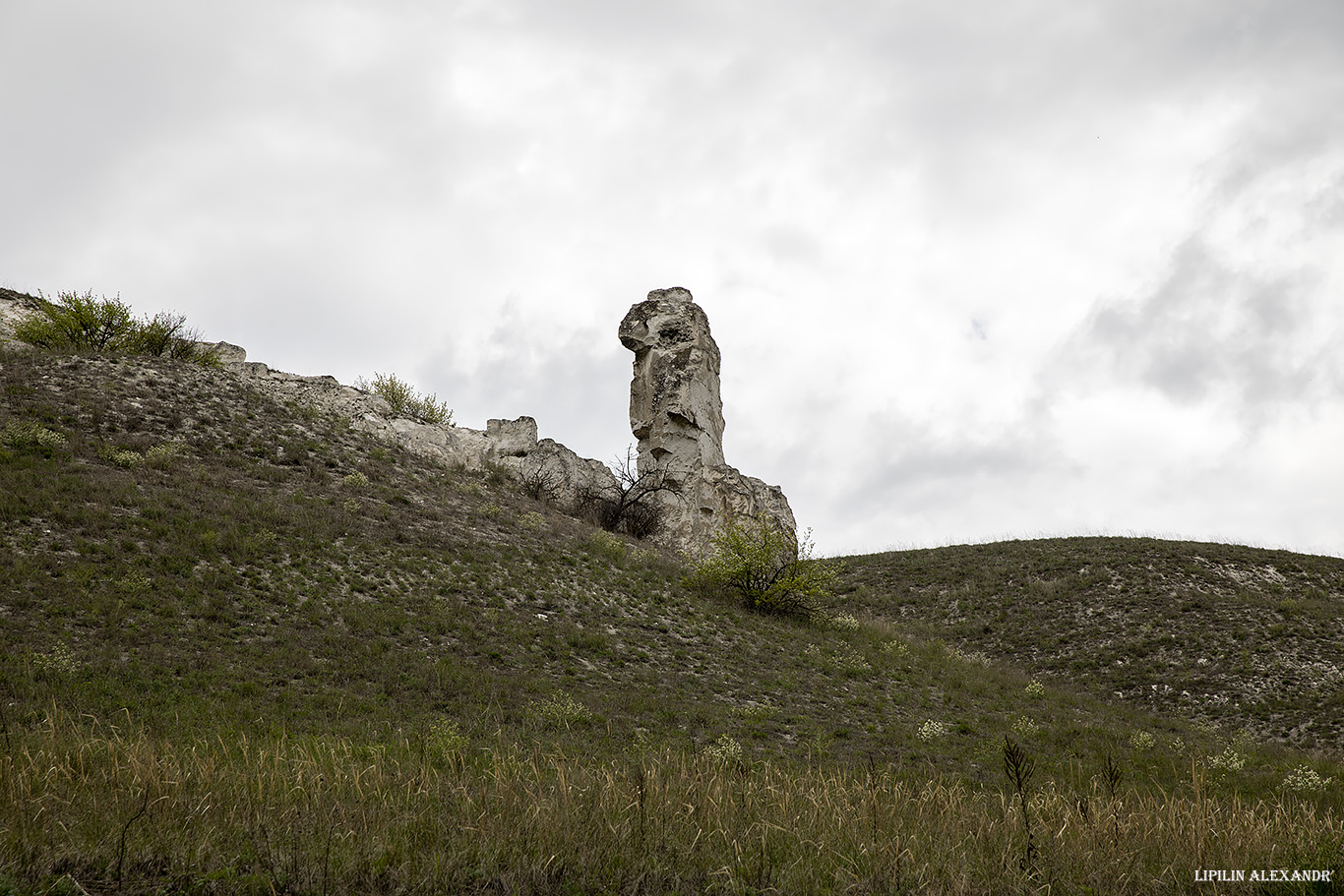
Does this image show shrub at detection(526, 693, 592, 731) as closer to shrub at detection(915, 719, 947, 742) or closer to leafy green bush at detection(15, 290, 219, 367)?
shrub at detection(915, 719, 947, 742)

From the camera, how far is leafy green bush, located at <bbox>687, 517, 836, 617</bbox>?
979 inches

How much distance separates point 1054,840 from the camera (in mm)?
6145

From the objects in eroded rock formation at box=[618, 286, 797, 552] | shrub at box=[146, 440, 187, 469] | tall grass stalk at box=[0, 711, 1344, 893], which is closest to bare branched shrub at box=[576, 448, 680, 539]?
eroded rock formation at box=[618, 286, 797, 552]

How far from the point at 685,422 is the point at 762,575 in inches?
401

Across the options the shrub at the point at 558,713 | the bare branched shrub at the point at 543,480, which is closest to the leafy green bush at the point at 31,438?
the shrub at the point at 558,713

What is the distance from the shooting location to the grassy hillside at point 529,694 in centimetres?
571

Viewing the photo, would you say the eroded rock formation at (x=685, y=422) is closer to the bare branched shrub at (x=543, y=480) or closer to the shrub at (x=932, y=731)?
the bare branched shrub at (x=543, y=480)

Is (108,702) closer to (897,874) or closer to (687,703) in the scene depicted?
(687,703)

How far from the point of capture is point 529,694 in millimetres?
14188

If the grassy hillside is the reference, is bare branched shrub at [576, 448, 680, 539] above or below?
above

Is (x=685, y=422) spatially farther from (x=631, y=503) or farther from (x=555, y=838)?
(x=555, y=838)

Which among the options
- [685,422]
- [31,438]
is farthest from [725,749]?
[685,422]

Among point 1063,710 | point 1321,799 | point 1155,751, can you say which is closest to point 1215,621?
point 1063,710

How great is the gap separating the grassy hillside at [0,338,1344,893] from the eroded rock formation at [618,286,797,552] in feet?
18.9
